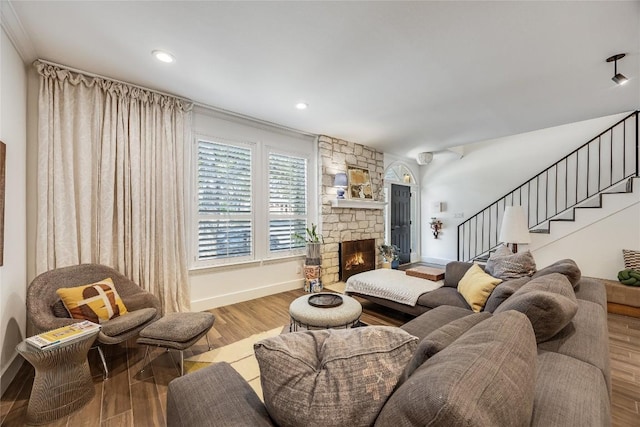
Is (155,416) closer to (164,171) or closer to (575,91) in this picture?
(164,171)

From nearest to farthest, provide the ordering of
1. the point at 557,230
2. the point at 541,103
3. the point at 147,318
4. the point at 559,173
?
the point at 147,318, the point at 541,103, the point at 557,230, the point at 559,173

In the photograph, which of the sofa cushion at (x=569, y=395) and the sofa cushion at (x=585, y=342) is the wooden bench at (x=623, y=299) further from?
the sofa cushion at (x=569, y=395)

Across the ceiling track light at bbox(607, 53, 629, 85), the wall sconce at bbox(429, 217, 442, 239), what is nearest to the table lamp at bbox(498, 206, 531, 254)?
the ceiling track light at bbox(607, 53, 629, 85)

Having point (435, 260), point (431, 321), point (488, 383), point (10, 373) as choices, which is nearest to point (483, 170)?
point (435, 260)

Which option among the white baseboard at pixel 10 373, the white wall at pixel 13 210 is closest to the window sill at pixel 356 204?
the white wall at pixel 13 210

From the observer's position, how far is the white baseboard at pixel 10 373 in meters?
1.93

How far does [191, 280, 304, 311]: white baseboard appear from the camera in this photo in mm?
3519

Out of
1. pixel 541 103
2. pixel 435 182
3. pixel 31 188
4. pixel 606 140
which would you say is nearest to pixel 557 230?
pixel 606 140

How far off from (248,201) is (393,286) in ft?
7.61

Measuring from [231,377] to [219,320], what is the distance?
2331 mm

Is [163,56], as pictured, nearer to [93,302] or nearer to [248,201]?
[248,201]

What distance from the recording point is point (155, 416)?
1726 mm

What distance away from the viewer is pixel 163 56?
7.84 feet

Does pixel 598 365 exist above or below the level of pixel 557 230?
below
